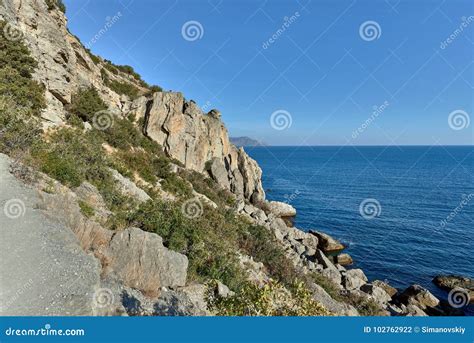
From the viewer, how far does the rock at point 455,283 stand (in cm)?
2561

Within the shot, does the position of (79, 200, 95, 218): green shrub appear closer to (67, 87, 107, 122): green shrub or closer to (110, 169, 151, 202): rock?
(110, 169, 151, 202): rock

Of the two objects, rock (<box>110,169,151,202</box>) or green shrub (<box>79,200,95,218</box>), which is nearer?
green shrub (<box>79,200,95,218</box>)

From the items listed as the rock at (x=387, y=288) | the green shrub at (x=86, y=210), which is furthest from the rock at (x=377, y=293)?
the green shrub at (x=86, y=210)

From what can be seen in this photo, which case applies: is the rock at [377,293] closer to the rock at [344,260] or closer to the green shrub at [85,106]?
the rock at [344,260]

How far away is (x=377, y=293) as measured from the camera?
23484 mm

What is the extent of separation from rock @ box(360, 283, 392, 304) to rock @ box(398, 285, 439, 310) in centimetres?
121

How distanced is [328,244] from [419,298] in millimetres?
11890

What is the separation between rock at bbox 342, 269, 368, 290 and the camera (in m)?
24.8

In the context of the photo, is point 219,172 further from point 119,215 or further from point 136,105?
point 119,215

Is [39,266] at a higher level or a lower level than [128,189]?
lower

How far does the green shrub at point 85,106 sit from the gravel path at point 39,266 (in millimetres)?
→ 12698

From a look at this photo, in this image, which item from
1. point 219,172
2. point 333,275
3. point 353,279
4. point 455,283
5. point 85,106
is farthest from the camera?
point 219,172

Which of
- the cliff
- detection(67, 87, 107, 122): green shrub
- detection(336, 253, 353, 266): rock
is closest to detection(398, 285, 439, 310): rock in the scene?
the cliff

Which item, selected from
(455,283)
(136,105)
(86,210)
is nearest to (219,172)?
(136,105)
